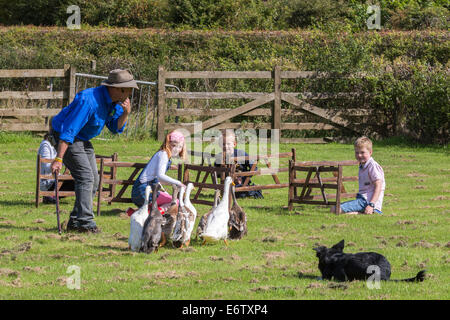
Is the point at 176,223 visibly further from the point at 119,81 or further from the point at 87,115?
the point at 119,81

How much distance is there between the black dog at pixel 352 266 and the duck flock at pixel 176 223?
172 centimetres

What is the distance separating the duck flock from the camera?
7812mm

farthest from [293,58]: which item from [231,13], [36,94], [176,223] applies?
[176,223]

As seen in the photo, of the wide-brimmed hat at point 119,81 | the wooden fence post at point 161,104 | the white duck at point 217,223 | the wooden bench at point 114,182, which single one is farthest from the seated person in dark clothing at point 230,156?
the wooden fence post at point 161,104

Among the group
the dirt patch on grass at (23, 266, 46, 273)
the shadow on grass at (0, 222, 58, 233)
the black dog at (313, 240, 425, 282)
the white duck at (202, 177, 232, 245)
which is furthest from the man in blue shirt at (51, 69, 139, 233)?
the black dog at (313, 240, 425, 282)

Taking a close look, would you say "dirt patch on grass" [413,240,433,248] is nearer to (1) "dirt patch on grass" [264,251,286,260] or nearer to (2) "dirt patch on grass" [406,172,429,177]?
(1) "dirt patch on grass" [264,251,286,260]

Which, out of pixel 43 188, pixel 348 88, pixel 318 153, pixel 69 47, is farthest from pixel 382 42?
pixel 43 188

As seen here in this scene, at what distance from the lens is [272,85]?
20.1 m

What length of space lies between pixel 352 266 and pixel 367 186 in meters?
4.36

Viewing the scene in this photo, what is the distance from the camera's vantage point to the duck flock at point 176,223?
7812mm

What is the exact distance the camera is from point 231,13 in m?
29.9

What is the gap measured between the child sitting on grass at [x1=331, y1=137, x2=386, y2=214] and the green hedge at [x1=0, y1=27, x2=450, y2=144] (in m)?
8.18

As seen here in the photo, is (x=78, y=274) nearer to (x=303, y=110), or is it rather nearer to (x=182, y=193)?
(x=182, y=193)

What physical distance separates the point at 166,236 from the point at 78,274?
5.01ft
